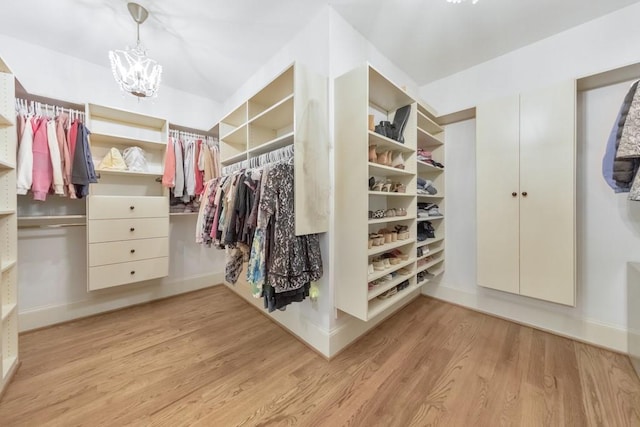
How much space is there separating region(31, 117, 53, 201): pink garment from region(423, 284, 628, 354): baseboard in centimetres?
381

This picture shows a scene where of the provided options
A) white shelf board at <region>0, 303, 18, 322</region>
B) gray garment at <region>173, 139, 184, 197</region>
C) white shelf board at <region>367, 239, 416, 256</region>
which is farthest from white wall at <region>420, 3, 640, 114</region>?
white shelf board at <region>0, 303, 18, 322</region>

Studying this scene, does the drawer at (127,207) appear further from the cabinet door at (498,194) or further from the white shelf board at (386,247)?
the cabinet door at (498,194)

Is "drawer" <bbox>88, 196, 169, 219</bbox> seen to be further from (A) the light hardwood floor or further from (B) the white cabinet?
(B) the white cabinet

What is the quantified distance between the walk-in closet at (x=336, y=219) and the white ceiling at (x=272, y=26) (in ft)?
0.06

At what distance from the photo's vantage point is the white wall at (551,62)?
164 cm

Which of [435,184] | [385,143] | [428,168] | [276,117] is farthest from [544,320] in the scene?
[276,117]

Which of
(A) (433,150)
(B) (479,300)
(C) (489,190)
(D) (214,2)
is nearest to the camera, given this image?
(D) (214,2)

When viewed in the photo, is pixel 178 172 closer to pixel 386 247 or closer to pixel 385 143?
pixel 385 143

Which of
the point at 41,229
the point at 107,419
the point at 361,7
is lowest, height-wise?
the point at 107,419

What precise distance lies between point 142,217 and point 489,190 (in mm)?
3401

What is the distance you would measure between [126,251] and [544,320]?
394cm

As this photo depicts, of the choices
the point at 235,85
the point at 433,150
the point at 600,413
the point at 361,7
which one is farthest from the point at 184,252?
the point at 600,413

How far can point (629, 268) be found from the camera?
1603 mm

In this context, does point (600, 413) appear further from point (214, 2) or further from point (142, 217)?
point (142, 217)
